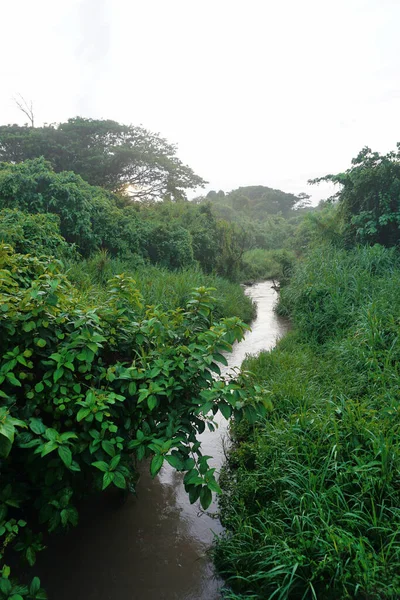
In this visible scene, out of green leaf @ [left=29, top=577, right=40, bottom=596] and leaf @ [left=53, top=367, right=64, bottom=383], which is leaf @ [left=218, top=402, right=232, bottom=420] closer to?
leaf @ [left=53, top=367, right=64, bottom=383]

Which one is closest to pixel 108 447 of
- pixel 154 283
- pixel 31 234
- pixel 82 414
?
pixel 82 414

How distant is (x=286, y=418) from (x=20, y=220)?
5318 millimetres

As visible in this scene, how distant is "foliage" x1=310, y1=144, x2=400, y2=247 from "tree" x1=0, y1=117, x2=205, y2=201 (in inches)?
339

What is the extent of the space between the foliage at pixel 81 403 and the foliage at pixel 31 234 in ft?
12.0

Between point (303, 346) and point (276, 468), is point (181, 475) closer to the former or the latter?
point (276, 468)

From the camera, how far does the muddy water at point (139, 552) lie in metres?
2.21

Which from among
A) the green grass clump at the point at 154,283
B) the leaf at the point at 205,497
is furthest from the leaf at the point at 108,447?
the green grass clump at the point at 154,283

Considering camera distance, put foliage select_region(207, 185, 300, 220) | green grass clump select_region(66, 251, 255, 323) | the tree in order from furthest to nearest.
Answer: foliage select_region(207, 185, 300, 220) → the tree → green grass clump select_region(66, 251, 255, 323)

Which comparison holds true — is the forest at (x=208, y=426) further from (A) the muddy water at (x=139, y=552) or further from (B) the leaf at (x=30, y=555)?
(A) the muddy water at (x=139, y=552)

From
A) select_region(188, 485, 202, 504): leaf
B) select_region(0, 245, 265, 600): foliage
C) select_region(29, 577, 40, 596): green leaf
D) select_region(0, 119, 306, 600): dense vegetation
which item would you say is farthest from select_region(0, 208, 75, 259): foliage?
select_region(29, 577, 40, 596): green leaf

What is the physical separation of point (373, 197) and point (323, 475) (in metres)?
7.81

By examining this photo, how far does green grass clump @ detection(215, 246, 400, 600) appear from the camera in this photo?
1.93 m

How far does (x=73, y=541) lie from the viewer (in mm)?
2480

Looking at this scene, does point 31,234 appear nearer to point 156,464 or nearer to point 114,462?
point 114,462
